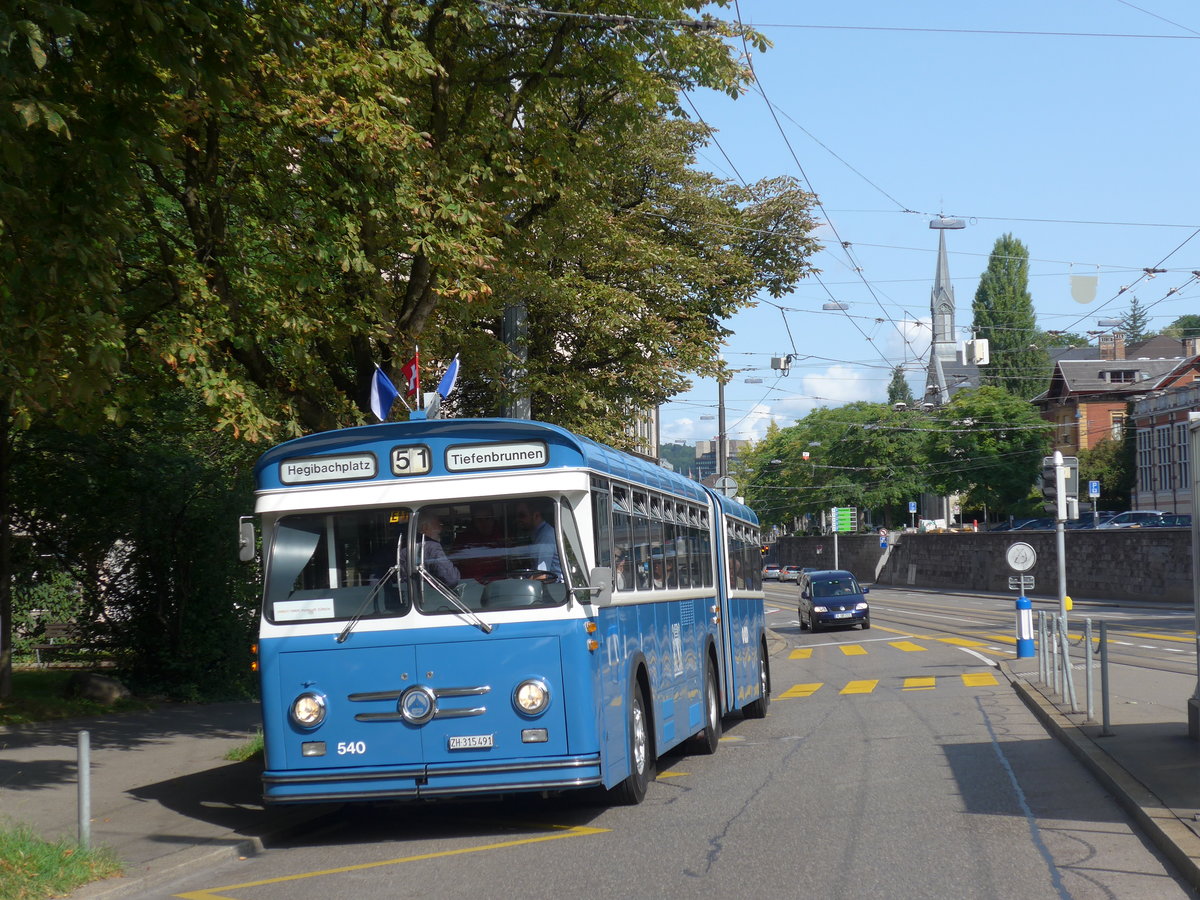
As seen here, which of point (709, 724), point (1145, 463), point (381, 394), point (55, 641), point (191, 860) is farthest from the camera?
point (1145, 463)

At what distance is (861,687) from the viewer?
22234mm

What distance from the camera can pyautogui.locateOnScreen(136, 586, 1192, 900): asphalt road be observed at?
7520 mm

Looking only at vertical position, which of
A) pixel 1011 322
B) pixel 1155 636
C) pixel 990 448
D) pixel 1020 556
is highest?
pixel 1011 322

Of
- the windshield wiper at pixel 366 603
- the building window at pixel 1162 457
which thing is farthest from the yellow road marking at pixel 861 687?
the building window at pixel 1162 457

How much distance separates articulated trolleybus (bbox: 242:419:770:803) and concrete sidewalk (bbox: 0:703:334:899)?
76cm

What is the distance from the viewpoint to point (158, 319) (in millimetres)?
13875

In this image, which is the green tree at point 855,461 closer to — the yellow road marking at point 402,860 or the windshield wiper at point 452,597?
the yellow road marking at point 402,860

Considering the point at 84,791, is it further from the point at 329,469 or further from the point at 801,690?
the point at 801,690

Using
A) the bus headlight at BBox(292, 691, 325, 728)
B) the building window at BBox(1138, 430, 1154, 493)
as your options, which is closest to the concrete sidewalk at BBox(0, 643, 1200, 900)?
the bus headlight at BBox(292, 691, 325, 728)

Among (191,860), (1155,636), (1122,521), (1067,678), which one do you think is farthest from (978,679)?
(1122,521)

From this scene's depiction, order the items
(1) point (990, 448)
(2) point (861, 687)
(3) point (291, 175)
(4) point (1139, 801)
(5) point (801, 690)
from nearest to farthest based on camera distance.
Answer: (4) point (1139, 801) < (3) point (291, 175) < (2) point (861, 687) < (5) point (801, 690) < (1) point (990, 448)

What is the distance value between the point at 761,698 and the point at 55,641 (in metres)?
12.9

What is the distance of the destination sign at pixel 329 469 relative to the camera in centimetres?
961

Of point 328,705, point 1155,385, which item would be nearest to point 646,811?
point 328,705
